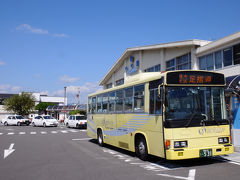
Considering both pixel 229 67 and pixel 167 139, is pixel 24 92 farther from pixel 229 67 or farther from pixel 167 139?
pixel 167 139

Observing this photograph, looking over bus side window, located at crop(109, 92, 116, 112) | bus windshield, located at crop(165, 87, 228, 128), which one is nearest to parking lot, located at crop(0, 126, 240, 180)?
bus windshield, located at crop(165, 87, 228, 128)

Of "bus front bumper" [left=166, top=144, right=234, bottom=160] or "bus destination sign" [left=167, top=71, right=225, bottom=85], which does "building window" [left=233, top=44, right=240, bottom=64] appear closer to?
"bus destination sign" [left=167, top=71, right=225, bottom=85]

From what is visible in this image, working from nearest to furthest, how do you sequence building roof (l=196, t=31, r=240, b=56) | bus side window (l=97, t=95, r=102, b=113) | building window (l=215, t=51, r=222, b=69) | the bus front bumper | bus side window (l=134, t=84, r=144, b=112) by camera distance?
the bus front bumper → bus side window (l=134, t=84, r=144, b=112) → bus side window (l=97, t=95, r=102, b=113) → building roof (l=196, t=31, r=240, b=56) → building window (l=215, t=51, r=222, b=69)

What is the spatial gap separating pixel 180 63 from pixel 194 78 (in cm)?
1523

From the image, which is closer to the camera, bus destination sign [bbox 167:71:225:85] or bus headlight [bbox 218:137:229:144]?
bus destination sign [bbox 167:71:225:85]

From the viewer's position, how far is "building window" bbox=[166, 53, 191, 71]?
21583 millimetres

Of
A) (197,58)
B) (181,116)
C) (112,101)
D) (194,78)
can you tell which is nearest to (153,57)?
(197,58)

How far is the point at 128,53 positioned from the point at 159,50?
674 cm

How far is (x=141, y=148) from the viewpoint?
8961mm

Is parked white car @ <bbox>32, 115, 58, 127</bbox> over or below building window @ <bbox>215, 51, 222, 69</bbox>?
below

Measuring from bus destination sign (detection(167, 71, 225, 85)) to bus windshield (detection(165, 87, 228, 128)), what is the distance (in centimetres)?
20

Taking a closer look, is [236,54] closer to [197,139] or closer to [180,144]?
[197,139]

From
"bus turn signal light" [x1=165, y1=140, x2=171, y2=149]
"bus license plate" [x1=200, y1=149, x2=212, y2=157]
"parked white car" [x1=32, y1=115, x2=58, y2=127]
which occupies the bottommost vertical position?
"parked white car" [x1=32, y1=115, x2=58, y2=127]

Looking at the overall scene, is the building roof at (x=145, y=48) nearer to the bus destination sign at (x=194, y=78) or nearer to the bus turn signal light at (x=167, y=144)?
the bus destination sign at (x=194, y=78)
